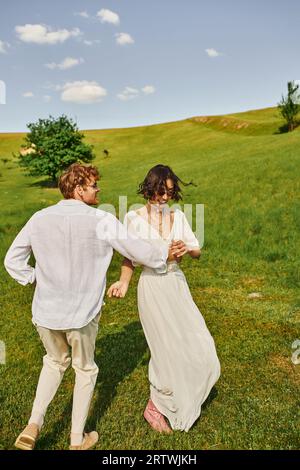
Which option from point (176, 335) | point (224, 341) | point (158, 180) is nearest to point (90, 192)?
point (158, 180)

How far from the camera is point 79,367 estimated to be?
4.21 metres

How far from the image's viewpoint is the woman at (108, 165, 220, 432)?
470 centimetres

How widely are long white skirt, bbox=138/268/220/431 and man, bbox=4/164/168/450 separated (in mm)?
584

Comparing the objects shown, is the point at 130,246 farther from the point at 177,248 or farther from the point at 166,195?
the point at 166,195

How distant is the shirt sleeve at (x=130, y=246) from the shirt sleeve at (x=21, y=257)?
2.74 feet

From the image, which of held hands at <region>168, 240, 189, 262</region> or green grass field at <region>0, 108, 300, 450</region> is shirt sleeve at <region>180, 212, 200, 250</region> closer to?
held hands at <region>168, 240, 189, 262</region>

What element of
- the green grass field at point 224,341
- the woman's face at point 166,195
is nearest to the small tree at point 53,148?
the green grass field at point 224,341

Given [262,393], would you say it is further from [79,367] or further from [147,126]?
[147,126]

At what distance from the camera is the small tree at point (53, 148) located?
40281mm

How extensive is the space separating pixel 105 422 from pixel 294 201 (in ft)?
47.9

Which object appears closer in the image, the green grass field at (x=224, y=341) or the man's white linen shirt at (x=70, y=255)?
the man's white linen shirt at (x=70, y=255)

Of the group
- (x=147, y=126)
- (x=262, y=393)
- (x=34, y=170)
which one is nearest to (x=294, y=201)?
(x=262, y=393)

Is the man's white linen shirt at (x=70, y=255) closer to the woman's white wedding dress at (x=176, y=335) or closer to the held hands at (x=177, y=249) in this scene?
the held hands at (x=177, y=249)

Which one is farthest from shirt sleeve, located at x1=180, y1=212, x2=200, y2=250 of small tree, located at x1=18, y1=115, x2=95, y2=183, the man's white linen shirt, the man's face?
small tree, located at x1=18, y1=115, x2=95, y2=183
